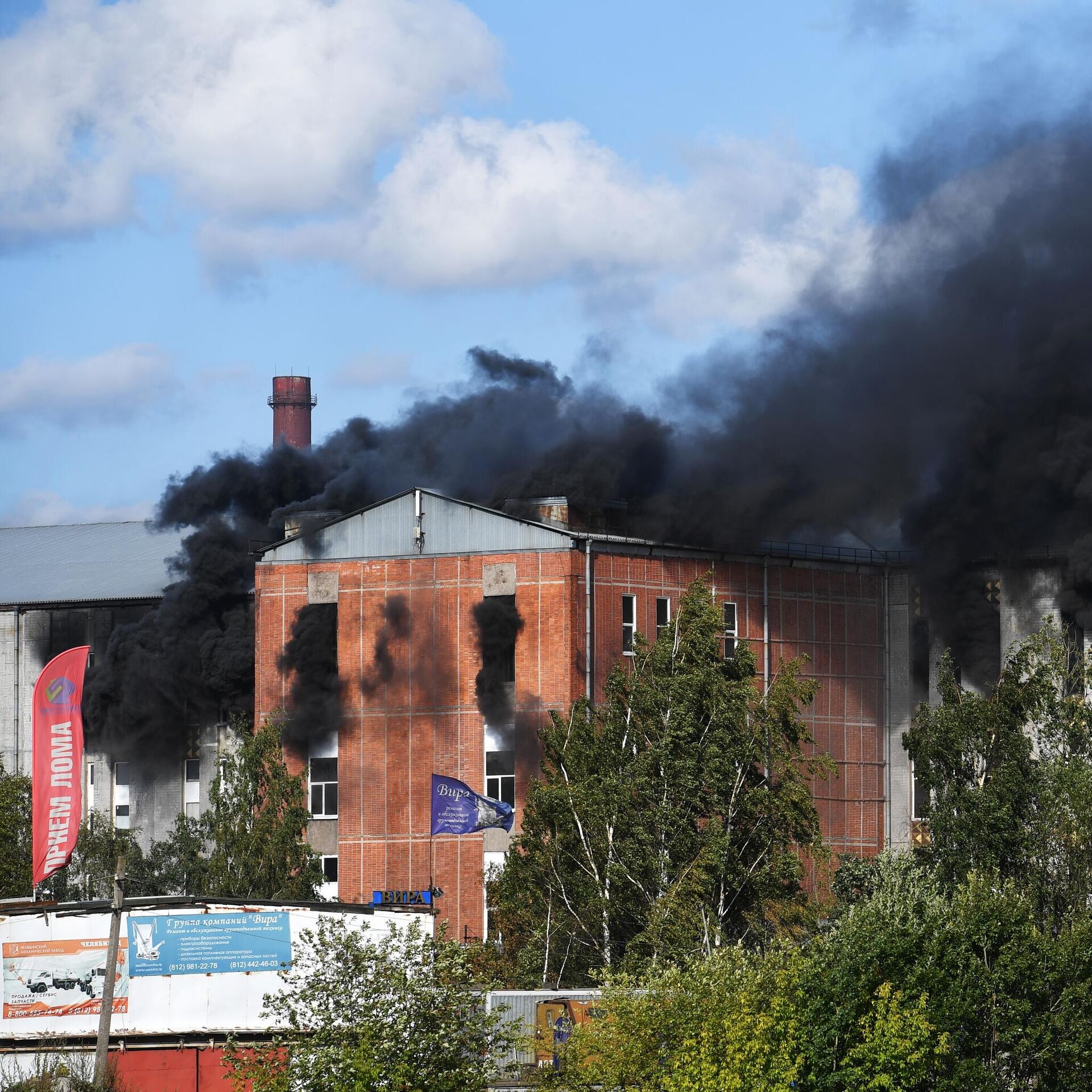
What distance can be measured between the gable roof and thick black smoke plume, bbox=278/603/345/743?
85.6 inches

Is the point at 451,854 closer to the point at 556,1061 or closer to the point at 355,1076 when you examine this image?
the point at 556,1061

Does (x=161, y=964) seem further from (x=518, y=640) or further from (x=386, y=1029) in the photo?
(x=518, y=640)

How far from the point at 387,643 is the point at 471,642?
320 centimetres

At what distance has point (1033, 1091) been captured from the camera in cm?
3506

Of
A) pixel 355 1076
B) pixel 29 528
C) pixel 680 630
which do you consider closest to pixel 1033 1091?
pixel 355 1076

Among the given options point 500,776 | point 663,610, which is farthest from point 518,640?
point 663,610

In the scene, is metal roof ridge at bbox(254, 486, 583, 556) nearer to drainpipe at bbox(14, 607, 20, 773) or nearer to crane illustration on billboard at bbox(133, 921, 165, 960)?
drainpipe at bbox(14, 607, 20, 773)

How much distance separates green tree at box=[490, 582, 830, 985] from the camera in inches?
1903

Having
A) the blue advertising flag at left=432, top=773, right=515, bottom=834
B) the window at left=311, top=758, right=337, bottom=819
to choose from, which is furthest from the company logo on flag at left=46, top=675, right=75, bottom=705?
the window at left=311, top=758, right=337, bottom=819

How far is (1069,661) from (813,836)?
18.6 meters

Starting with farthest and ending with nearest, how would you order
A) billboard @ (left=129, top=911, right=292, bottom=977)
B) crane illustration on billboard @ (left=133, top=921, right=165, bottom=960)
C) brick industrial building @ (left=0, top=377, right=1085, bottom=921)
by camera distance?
brick industrial building @ (left=0, top=377, right=1085, bottom=921) → crane illustration on billboard @ (left=133, top=921, right=165, bottom=960) → billboard @ (left=129, top=911, right=292, bottom=977)

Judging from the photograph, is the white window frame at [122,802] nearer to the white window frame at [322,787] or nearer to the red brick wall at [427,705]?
the red brick wall at [427,705]

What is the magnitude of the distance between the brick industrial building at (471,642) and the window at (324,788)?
89 mm

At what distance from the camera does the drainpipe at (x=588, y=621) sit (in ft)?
223
